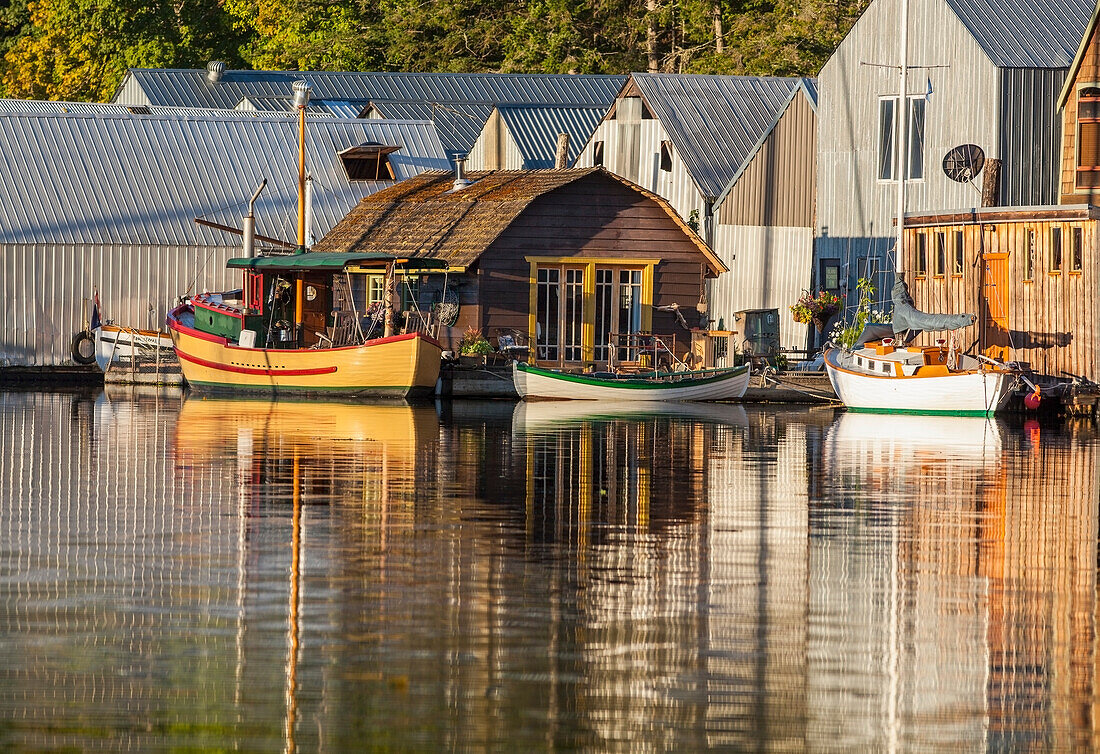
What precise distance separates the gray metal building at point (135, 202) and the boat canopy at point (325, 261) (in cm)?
567

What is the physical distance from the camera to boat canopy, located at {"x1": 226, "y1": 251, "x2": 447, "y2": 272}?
1524 inches

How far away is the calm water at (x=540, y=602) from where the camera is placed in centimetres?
986

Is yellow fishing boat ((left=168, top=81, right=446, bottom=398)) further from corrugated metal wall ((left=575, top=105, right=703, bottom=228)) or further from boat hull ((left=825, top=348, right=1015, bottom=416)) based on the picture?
corrugated metal wall ((left=575, top=105, right=703, bottom=228))

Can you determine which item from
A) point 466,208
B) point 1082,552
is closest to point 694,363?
point 466,208

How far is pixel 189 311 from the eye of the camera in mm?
42906

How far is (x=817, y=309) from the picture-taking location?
4247cm

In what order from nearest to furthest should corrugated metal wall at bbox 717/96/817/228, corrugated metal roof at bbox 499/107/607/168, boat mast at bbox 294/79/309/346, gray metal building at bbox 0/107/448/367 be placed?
1. boat mast at bbox 294/79/309/346
2. gray metal building at bbox 0/107/448/367
3. corrugated metal wall at bbox 717/96/817/228
4. corrugated metal roof at bbox 499/107/607/168

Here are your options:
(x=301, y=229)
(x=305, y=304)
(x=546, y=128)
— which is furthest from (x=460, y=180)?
(x=546, y=128)

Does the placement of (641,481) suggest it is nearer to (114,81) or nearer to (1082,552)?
(1082,552)

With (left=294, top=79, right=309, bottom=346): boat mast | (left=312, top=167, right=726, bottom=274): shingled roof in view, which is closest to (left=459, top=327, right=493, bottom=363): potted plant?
(left=312, top=167, right=726, bottom=274): shingled roof

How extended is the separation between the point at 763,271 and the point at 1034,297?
11.0 metres

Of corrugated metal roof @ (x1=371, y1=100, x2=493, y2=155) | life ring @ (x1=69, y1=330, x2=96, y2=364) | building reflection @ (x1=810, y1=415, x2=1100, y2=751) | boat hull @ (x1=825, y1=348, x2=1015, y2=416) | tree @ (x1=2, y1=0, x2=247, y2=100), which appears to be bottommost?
building reflection @ (x1=810, y1=415, x2=1100, y2=751)

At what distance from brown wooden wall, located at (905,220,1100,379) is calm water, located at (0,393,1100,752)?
11.1 metres

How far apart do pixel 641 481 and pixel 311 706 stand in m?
12.1
